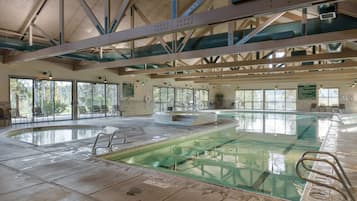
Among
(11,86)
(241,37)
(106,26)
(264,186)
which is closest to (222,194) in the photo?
(264,186)

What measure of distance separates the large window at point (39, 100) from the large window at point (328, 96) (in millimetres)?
17953

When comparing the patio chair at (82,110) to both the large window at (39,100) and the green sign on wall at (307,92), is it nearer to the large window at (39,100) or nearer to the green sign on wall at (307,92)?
the large window at (39,100)

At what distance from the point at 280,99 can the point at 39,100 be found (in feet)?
58.2

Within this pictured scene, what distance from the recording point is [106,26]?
4758 mm

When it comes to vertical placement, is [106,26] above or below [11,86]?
above

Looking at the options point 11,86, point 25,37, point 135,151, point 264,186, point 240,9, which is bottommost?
point 264,186

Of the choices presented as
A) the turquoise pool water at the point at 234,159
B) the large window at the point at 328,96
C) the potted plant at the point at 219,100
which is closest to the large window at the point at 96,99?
the turquoise pool water at the point at 234,159

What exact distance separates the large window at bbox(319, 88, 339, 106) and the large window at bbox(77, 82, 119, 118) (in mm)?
15693

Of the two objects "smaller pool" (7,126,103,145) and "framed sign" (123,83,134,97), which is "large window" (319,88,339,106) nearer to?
"framed sign" (123,83,134,97)

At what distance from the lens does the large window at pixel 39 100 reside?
8.78m

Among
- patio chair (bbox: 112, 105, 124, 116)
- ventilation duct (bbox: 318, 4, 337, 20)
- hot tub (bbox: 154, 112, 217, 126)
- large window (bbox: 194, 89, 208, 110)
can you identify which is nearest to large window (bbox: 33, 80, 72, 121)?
patio chair (bbox: 112, 105, 124, 116)

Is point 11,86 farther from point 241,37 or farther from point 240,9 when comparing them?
point 240,9

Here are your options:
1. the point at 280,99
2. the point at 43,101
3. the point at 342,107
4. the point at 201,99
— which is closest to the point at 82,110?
the point at 43,101

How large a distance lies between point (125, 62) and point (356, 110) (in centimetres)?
1733
